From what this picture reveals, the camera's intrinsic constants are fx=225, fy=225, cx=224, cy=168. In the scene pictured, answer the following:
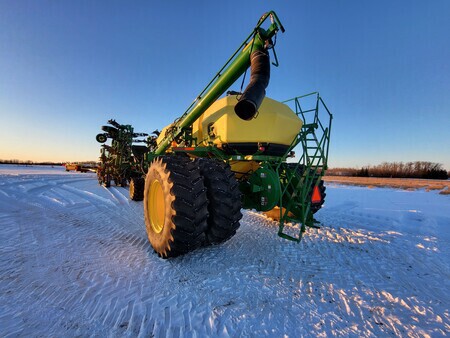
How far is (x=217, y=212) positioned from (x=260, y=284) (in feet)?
3.66

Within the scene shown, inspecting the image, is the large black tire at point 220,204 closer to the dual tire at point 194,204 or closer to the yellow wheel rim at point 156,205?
the dual tire at point 194,204

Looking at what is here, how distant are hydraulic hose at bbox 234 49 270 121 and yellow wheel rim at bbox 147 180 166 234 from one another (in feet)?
7.54

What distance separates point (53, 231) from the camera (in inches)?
179

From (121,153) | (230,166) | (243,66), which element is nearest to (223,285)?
(230,166)

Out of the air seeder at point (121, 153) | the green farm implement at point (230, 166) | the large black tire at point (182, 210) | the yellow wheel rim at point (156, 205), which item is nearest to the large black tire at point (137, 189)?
the air seeder at point (121, 153)

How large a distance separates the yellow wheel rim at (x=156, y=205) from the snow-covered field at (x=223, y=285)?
0.43 meters

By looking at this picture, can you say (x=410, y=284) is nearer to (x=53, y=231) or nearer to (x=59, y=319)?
(x=59, y=319)

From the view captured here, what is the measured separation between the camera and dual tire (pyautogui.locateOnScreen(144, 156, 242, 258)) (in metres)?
3.14

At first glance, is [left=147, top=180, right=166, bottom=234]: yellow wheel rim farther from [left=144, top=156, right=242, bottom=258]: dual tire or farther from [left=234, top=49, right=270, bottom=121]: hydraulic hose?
[left=234, top=49, right=270, bottom=121]: hydraulic hose

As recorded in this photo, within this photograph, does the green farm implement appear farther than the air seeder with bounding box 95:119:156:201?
No

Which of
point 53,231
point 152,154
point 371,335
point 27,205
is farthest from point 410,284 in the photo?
point 27,205

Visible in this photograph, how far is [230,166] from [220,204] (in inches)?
33.7

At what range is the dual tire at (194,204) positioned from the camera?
3143 mm

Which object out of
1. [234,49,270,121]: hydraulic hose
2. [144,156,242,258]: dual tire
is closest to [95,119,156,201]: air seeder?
[144,156,242,258]: dual tire
